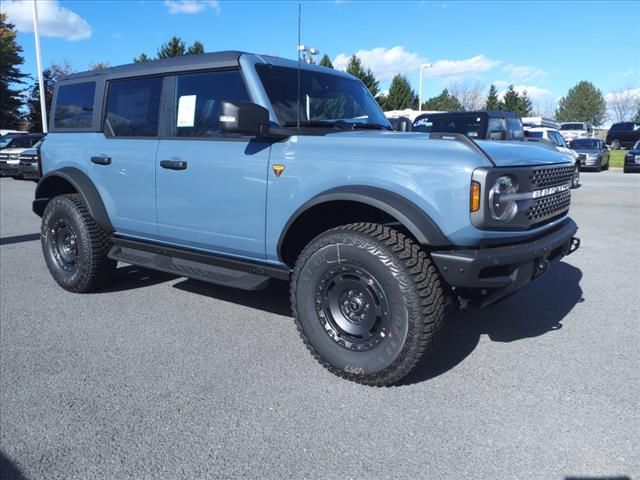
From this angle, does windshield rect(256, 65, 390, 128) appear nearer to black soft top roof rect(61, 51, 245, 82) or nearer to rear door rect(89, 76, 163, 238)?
black soft top roof rect(61, 51, 245, 82)

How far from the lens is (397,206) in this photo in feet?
9.69

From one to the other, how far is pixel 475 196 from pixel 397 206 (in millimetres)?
430

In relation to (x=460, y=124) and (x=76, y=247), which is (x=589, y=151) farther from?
(x=76, y=247)

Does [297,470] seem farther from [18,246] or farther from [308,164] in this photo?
[18,246]

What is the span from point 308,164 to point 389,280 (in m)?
0.91

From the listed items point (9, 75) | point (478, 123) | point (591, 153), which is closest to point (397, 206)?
point (478, 123)

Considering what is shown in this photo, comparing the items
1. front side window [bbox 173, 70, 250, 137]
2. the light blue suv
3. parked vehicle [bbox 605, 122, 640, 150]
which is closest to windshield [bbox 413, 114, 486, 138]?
the light blue suv

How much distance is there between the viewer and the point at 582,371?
3371 millimetres

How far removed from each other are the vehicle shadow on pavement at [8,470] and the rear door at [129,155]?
2.18m

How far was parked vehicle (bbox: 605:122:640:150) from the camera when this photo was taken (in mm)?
33656

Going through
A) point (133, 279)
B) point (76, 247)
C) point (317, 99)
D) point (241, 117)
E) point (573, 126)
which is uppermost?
point (573, 126)

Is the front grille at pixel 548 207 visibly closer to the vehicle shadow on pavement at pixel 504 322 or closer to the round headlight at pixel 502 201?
the round headlight at pixel 502 201

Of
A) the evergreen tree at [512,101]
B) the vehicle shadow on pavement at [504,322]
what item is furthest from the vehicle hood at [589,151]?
the evergreen tree at [512,101]

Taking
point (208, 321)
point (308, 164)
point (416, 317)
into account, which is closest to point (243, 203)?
point (308, 164)
